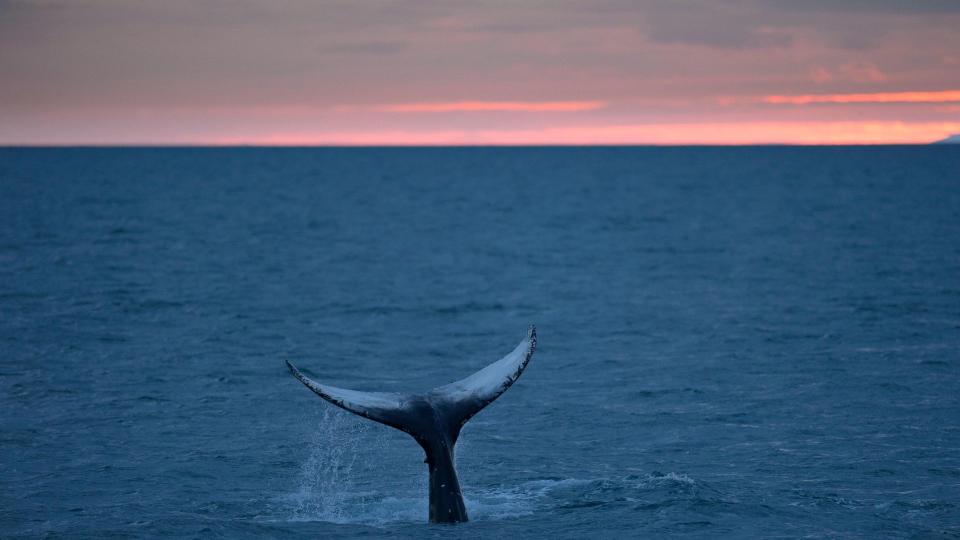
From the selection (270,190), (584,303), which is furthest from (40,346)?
(270,190)

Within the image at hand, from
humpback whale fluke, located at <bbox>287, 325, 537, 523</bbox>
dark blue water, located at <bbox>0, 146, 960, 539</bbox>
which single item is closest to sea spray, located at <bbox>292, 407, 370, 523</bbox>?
dark blue water, located at <bbox>0, 146, 960, 539</bbox>

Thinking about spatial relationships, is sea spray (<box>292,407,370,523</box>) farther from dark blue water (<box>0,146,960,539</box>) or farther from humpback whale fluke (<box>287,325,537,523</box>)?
humpback whale fluke (<box>287,325,537,523</box>)

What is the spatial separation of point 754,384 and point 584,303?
46.0 feet

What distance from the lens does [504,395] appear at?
71.4 feet

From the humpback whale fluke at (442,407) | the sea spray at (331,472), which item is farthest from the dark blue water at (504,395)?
the humpback whale fluke at (442,407)

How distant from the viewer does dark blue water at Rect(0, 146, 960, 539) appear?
574 inches

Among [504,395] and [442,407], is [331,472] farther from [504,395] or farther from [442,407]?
[504,395]

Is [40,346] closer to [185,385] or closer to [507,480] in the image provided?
[185,385]

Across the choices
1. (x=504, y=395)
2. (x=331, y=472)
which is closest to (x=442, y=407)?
(x=331, y=472)

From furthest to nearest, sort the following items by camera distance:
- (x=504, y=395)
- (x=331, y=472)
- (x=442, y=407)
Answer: (x=504, y=395) < (x=331, y=472) < (x=442, y=407)

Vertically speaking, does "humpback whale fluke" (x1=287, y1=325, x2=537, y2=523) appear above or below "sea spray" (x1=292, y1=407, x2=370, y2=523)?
above

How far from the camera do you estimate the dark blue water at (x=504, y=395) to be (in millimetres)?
14586

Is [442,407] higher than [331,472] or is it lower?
higher

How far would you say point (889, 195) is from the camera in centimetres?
9825
